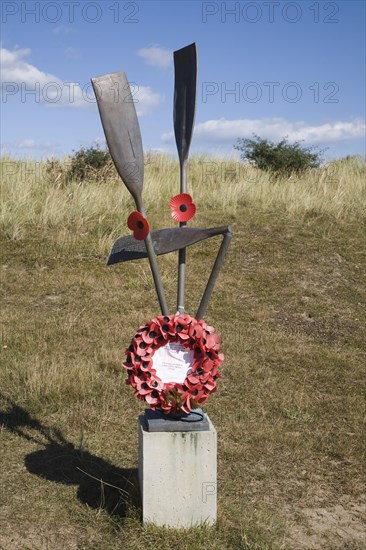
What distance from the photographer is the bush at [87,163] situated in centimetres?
1148

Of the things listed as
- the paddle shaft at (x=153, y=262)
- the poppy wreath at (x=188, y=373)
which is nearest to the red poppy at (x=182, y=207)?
the paddle shaft at (x=153, y=262)

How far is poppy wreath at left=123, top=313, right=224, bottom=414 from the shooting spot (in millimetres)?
3328

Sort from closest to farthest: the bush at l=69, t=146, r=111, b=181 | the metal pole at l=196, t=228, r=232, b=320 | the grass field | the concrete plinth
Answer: the concrete plinth, the metal pole at l=196, t=228, r=232, b=320, the grass field, the bush at l=69, t=146, r=111, b=181

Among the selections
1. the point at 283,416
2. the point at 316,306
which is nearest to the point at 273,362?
the point at 283,416

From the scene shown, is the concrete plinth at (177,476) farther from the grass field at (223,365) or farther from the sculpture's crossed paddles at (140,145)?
the sculpture's crossed paddles at (140,145)

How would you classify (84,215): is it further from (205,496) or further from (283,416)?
(205,496)

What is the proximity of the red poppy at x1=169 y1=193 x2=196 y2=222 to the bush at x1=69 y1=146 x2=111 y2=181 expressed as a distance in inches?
320

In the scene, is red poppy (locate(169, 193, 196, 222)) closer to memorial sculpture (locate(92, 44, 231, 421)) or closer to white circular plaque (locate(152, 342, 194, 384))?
memorial sculpture (locate(92, 44, 231, 421))

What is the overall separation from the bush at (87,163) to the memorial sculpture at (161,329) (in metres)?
8.09

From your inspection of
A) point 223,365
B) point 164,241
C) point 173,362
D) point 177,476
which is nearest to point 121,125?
point 164,241

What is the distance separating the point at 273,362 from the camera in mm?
6164

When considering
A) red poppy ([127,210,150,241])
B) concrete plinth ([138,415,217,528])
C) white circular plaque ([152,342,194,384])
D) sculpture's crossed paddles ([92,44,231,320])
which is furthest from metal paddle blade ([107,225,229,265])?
concrete plinth ([138,415,217,528])

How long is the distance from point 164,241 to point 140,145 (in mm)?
516

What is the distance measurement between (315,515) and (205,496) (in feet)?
2.58
